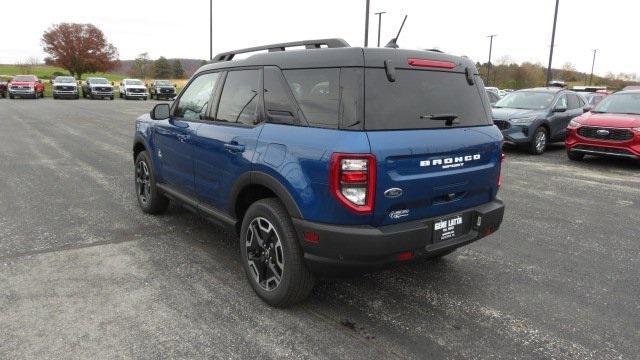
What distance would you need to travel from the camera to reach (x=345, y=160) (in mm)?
2773

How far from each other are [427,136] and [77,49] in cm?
8304

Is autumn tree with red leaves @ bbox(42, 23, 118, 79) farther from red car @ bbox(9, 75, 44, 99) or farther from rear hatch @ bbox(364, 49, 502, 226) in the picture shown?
rear hatch @ bbox(364, 49, 502, 226)

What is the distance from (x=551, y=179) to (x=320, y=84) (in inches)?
272

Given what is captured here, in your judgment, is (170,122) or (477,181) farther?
(170,122)

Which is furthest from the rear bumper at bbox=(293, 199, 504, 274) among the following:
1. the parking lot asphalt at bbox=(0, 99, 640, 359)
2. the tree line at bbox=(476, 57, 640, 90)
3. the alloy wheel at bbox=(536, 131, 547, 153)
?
the tree line at bbox=(476, 57, 640, 90)

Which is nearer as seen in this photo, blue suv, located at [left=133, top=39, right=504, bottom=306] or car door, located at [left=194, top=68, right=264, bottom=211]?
blue suv, located at [left=133, top=39, right=504, bottom=306]

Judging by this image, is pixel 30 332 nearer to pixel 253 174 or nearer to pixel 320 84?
pixel 253 174

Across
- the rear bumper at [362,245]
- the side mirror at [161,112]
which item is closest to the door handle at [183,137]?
the side mirror at [161,112]

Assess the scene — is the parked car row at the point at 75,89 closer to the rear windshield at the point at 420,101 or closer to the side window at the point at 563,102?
the side window at the point at 563,102

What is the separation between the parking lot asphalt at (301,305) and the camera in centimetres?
294

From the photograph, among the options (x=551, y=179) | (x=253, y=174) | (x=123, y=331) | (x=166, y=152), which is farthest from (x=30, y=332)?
(x=551, y=179)

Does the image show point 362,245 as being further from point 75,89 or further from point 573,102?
point 75,89

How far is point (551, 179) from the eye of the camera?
8523 mm

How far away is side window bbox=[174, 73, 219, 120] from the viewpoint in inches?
169
